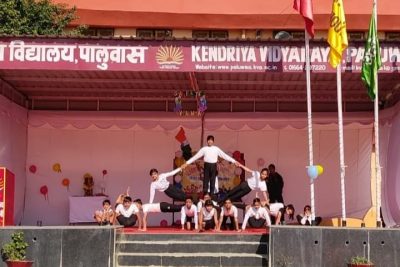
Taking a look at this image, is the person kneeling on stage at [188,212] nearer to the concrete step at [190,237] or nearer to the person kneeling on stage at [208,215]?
the person kneeling on stage at [208,215]

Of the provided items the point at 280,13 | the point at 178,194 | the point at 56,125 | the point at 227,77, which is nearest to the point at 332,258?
the point at 178,194

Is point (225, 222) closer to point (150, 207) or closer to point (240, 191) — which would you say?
point (240, 191)

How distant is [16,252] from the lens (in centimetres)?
1179

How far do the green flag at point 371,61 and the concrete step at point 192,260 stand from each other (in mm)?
4107

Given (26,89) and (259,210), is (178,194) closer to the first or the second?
(259,210)

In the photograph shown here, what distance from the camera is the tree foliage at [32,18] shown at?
20.1 meters

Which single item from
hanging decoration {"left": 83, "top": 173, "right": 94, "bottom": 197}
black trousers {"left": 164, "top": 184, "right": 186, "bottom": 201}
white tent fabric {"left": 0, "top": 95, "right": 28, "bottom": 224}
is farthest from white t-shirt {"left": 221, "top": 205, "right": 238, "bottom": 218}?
white tent fabric {"left": 0, "top": 95, "right": 28, "bottom": 224}

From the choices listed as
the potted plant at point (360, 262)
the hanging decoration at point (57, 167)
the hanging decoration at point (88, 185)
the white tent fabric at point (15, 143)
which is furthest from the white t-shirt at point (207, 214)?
the hanging decoration at point (57, 167)

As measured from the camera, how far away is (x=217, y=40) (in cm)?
1402

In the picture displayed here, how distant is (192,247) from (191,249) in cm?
4

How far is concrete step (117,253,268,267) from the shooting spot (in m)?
12.2

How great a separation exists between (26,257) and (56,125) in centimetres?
682

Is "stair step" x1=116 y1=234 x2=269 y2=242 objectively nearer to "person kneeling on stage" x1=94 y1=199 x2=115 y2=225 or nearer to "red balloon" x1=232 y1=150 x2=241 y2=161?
"person kneeling on stage" x1=94 y1=199 x2=115 y2=225

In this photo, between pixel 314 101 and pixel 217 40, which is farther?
pixel 314 101
